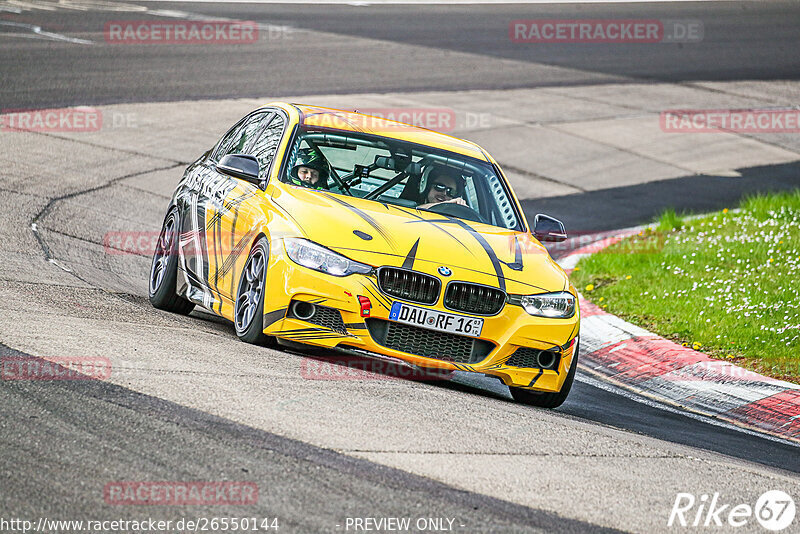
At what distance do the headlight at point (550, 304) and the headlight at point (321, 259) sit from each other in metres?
1.07

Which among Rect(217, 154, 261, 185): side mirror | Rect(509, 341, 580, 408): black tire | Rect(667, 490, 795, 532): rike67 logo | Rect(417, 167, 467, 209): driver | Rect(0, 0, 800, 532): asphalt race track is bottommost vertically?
Rect(509, 341, 580, 408): black tire

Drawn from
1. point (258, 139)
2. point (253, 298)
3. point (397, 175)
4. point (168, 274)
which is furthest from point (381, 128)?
point (253, 298)

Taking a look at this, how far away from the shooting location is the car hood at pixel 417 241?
23.3ft

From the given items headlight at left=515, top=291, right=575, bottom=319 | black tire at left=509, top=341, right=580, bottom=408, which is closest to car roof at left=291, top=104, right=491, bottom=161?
headlight at left=515, top=291, right=575, bottom=319

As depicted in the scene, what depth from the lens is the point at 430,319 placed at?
22.9 ft

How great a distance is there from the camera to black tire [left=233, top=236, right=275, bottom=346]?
7.21m

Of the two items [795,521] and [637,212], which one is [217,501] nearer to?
[795,521]

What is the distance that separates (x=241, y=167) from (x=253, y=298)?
1125 mm

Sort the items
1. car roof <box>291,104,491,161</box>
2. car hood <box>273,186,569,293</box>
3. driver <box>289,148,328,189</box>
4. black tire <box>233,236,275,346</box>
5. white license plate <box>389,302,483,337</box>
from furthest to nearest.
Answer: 1. car roof <box>291,104,491,161</box>
2. driver <box>289,148,328,189</box>
3. black tire <box>233,236,275,346</box>
4. car hood <box>273,186,569,293</box>
5. white license plate <box>389,302,483,337</box>

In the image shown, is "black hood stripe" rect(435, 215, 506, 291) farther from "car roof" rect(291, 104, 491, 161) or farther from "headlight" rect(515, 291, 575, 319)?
"car roof" rect(291, 104, 491, 161)

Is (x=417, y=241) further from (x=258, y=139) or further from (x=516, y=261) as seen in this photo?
(x=258, y=139)

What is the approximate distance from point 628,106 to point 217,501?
19851 millimetres

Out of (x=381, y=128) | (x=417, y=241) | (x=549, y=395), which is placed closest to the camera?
(x=417, y=241)

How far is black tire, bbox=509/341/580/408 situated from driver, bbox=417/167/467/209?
5.05 feet
